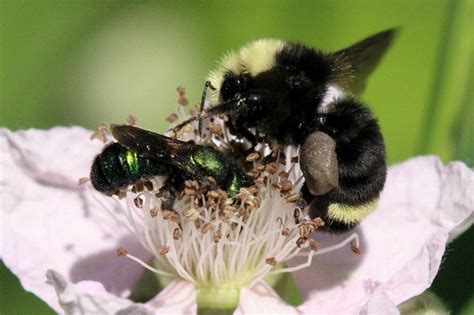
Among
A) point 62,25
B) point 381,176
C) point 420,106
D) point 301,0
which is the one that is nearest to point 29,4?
point 62,25

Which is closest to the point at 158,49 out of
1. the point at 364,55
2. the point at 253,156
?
the point at 364,55

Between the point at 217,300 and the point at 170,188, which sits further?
the point at 217,300

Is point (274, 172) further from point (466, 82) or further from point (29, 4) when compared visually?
point (29, 4)

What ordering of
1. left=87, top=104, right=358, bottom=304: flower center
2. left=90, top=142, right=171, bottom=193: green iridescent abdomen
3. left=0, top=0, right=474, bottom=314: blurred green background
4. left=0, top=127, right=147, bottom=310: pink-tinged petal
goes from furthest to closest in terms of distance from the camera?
left=0, top=0, right=474, bottom=314: blurred green background → left=0, top=127, right=147, bottom=310: pink-tinged petal → left=87, top=104, right=358, bottom=304: flower center → left=90, top=142, right=171, bottom=193: green iridescent abdomen

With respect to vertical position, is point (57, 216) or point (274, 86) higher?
point (274, 86)

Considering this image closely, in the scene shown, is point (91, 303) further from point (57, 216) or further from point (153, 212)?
point (57, 216)

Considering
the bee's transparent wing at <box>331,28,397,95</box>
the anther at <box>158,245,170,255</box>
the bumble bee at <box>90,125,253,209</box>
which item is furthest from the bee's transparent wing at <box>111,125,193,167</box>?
the bee's transparent wing at <box>331,28,397,95</box>

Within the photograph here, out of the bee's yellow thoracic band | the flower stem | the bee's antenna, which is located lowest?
the flower stem

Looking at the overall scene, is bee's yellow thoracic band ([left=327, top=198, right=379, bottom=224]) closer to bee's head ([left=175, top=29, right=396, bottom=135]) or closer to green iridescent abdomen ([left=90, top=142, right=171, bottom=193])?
bee's head ([left=175, top=29, right=396, bottom=135])
